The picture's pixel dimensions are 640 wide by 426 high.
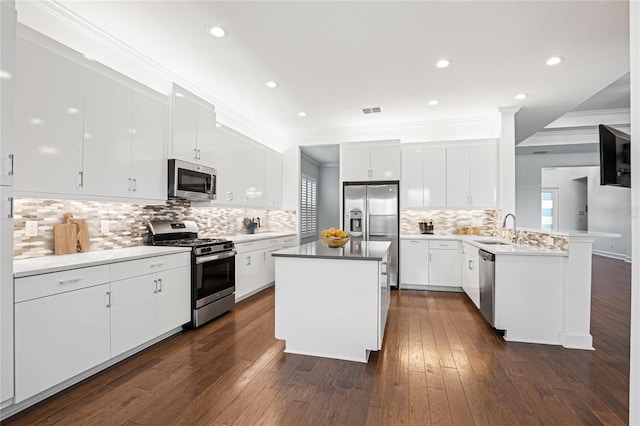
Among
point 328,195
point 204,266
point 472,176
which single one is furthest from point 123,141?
point 328,195

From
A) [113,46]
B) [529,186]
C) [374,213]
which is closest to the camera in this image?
[113,46]

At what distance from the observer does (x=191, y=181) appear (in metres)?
3.77

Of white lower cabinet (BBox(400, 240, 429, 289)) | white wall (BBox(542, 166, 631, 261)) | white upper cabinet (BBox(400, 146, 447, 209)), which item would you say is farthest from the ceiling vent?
white wall (BBox(542, 166, 631, 261))

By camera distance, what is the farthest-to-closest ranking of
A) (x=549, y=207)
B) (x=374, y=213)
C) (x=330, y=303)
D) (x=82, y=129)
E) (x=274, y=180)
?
1. (x=549, y=207)
2. (x=274, y=180)
3. (x=374, y=213)
4. (x=330, y=303)
5. (x=82, y=129)

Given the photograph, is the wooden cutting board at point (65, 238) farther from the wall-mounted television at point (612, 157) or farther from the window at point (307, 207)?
the wall-mounted television at point (612, 157)

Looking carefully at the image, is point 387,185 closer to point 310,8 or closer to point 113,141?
point 310,8

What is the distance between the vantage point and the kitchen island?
2.74 m

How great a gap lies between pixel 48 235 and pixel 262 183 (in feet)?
10.8

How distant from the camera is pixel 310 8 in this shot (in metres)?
2.64

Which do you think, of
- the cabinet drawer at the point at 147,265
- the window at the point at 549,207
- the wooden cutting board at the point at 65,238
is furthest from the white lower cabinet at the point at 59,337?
the window at the point at 549,207

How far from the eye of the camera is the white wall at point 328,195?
878cm

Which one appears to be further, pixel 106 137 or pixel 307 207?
pixel 307 207

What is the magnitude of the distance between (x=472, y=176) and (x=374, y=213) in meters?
1.74

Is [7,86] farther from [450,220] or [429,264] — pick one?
[450,220]
